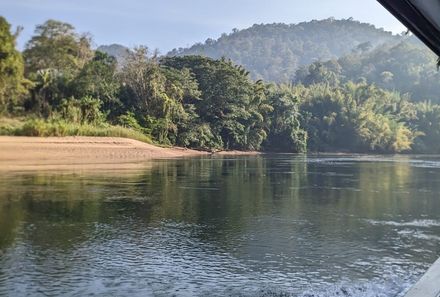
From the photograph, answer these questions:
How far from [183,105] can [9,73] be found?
1869cm

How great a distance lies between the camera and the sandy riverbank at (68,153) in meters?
23.2

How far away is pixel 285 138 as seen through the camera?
57.8 meters

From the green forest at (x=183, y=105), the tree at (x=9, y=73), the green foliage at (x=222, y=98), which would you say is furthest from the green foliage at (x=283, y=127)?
the tree at (x=9, y=73)

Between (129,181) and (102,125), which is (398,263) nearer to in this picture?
(129,181)

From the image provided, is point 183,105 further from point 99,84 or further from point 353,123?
point 353,123

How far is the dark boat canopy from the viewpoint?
3.19 meters

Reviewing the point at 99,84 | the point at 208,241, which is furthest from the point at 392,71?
the point at 208,241

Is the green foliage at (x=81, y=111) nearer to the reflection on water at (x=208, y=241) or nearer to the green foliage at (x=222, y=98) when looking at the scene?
the green foliage at (x=222, y=98)

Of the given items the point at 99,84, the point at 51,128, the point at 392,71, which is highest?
the point at 392,71

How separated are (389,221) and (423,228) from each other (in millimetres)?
854

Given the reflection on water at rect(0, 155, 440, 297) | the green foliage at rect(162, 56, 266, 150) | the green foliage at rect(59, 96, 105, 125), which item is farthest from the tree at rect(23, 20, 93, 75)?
the reflection on water at rect(0, 155, 440, 297)

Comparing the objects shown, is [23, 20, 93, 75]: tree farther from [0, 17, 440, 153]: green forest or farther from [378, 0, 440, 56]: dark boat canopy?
[378, 0, 440, 56]: dark boat canopy

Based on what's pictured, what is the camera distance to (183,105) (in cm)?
4719

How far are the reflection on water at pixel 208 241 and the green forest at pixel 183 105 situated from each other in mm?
17185
